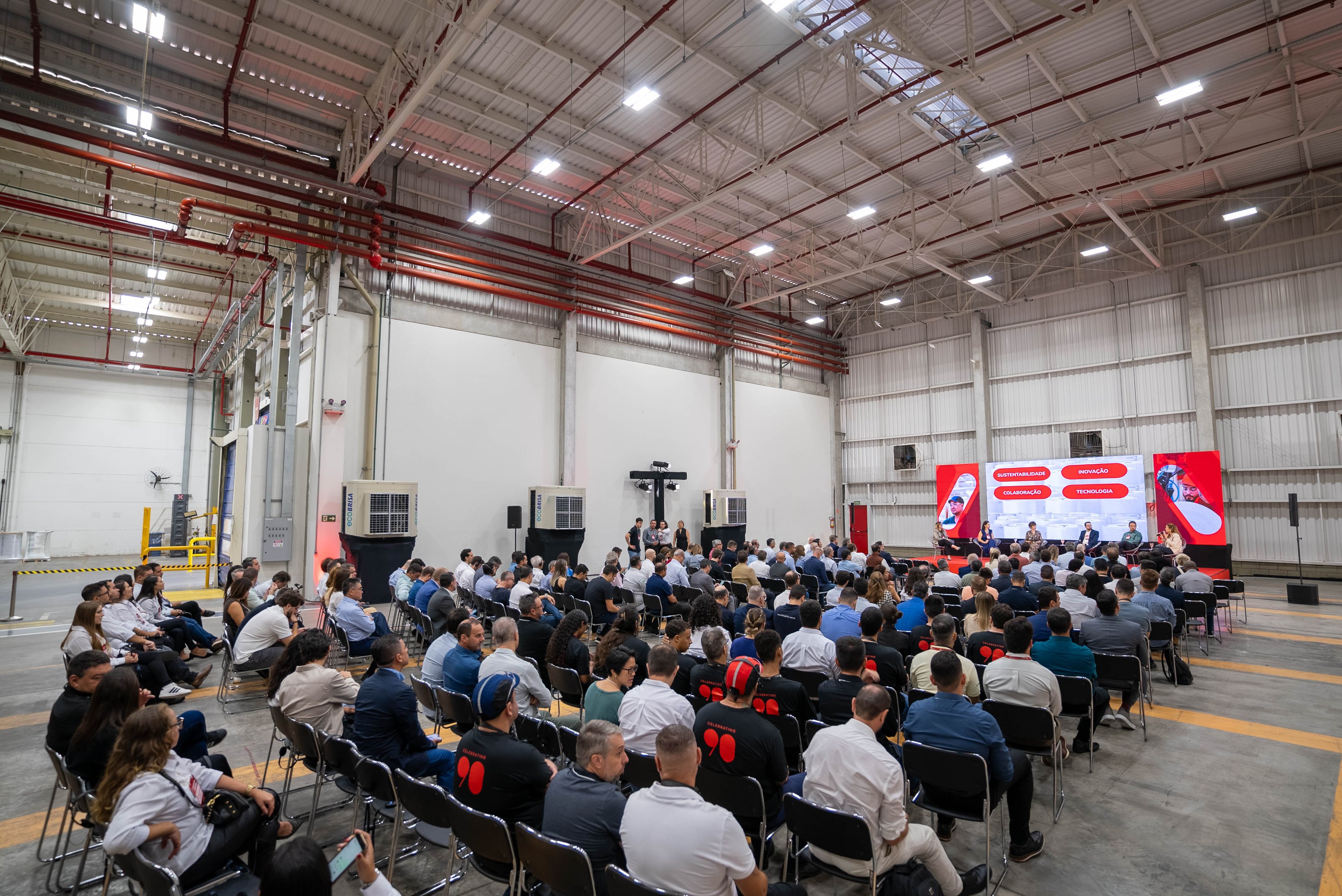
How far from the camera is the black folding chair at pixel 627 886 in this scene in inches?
77.4

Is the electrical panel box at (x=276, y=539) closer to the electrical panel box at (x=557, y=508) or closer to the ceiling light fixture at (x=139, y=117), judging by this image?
the electrical panel box at (x=557, y=508)

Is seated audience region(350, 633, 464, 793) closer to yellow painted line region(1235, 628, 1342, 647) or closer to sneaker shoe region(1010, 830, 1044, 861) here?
sneaker shoe region(1010, 830, 1044, 861)

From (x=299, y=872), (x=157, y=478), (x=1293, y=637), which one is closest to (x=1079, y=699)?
(x=299, y=872)

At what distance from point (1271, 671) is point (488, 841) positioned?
8770mm

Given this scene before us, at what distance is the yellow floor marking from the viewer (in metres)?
6.66

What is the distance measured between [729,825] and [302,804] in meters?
3.35

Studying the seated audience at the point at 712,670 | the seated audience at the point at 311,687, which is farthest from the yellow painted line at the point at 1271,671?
the seated audience at the point at 311,687

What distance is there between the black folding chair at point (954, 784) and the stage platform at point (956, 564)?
5.60m

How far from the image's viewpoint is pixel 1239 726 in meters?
5.37

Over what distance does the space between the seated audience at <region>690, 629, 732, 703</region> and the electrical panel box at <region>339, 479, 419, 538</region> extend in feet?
27.8

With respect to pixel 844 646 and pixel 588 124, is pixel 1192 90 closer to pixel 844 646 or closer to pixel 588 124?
pixel 588 124

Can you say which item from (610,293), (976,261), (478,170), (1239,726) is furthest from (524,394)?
(976,261)

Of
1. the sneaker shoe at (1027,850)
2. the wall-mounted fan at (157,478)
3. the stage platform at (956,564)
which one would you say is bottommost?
the sneaker shoe at (1027,850)

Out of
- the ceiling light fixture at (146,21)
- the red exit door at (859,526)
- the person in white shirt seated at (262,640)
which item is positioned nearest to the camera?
the person in white shirt seated at (262,640)
